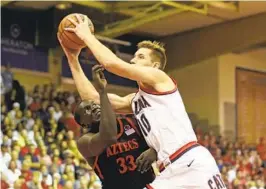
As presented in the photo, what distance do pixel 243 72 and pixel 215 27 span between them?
2.90 meters

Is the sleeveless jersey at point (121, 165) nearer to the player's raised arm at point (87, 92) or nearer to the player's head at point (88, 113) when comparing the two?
the player's head at point (88, 113)

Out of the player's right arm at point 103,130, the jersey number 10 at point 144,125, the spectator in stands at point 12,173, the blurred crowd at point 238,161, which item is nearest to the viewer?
the player's right arm at point 103,130

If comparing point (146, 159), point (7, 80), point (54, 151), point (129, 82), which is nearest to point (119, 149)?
point (146, 159)

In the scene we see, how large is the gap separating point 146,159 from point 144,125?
228 mm

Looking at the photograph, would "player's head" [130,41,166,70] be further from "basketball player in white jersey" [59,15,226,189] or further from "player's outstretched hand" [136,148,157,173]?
"player's outstretched hand" [136,148,157,173]

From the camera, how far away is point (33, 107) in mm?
13023

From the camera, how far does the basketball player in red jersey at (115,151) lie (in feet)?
13.5

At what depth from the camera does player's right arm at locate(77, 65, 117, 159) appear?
3963 mm

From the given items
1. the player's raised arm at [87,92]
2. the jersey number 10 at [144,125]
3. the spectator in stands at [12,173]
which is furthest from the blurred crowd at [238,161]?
the jersey number 10 at [144,125]

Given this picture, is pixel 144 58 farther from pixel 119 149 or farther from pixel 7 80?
pixel 7 80

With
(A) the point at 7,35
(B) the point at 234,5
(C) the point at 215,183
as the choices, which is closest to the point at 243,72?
(B) the point at 234,5

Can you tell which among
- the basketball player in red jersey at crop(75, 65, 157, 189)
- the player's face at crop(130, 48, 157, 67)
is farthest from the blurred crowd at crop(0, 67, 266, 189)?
the player's face at crop(130, 48, 157, 67)

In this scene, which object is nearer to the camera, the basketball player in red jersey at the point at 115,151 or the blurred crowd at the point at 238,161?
the basketball player in red jersey at the point at 115,151

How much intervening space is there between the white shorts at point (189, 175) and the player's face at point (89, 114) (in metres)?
0.57
